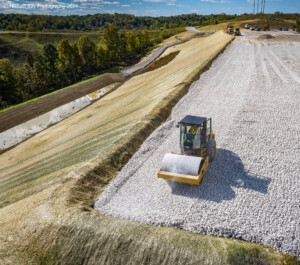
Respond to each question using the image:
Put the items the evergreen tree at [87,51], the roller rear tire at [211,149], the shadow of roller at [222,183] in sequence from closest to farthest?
the shadow of roller at [222,183] < the roller rear tire at [211,149] < the evergreen tree at [87,51]

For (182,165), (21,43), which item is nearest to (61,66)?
(182,165)

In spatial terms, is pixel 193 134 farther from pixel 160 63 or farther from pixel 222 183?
pixel 160 63

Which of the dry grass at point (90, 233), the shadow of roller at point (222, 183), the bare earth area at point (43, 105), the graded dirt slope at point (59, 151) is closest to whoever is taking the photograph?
the dry grass at point (90, 233)

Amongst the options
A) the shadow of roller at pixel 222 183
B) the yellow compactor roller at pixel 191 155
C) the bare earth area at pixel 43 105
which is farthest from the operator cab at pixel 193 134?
the bare earth area at pixel 43 105

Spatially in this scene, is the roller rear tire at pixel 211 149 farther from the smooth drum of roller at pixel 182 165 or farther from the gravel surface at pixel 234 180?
the smooth drum of roller at pixel 182 165

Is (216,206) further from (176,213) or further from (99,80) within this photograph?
(99,80)

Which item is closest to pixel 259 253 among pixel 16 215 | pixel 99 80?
pixel 16 215

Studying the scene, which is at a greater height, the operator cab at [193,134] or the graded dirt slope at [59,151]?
the operator cab at [193,134]

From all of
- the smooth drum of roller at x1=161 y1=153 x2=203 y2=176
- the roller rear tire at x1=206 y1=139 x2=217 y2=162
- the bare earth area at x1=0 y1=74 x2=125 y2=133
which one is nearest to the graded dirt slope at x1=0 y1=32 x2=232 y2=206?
the smooth drum of roller at x1=161 y1=153 x2=203 y2=176

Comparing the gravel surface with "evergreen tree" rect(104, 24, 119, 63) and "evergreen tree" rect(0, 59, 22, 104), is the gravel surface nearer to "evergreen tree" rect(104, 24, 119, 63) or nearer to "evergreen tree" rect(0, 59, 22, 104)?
"evergreen tree" rect(0, 59, 22, 104)
